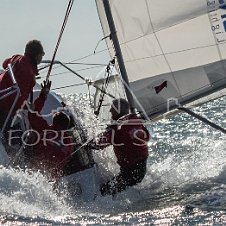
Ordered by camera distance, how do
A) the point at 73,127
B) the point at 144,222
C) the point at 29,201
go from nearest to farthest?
the point at 144,222 < the point at 29,201 < the point at 73,127

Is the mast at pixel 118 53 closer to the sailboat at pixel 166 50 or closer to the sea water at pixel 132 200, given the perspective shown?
the sailboat at pixel 166 50

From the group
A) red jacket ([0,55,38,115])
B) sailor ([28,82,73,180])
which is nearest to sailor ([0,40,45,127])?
red jacket ([0,55,38,115])

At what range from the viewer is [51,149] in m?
7.66

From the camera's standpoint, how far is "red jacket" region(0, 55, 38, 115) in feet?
24.8

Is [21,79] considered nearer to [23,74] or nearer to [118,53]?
[23,74]

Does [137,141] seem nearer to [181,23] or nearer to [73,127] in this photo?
[73,127]

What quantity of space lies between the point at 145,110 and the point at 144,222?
1.70 metres

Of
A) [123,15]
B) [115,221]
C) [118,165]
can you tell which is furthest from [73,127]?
[115,221]

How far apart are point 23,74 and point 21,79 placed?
0.18 ft

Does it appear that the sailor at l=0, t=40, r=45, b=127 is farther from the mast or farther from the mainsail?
the mainsail

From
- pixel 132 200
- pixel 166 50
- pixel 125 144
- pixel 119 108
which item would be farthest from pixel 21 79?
pixel 132 200

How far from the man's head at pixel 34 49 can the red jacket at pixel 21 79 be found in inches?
2.1

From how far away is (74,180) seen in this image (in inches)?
297

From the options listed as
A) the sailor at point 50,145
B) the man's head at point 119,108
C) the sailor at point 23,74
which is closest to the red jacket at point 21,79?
the sailor at point 23,74
